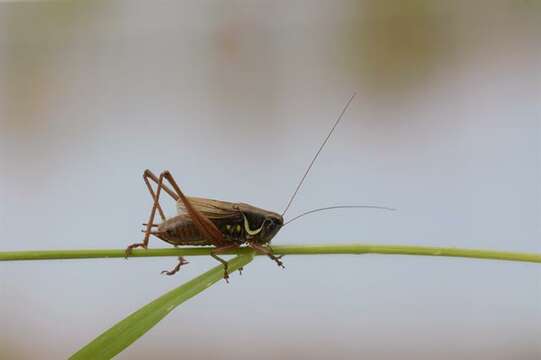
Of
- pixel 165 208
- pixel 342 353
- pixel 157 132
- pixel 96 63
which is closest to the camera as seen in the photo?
pixel 165 208

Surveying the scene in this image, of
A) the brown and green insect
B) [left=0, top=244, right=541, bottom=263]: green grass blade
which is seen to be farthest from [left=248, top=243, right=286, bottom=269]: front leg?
[left=0, top=244, right=541, bottom=263]: green grass blade

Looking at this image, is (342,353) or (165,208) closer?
(165,208)

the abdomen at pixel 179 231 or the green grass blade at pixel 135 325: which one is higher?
the abdomen at pixel 179 231

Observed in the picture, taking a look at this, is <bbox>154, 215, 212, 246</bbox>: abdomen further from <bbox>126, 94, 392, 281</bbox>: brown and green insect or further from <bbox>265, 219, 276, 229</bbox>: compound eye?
<bbox>265, 219, 276, 229</bbox>: compound eye

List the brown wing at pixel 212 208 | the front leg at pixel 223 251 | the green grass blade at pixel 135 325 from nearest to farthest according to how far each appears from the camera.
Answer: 1. the green grass blade at pixel 135 325
2. the front leg at pixel 223 251
3. the brown wing at pixel 212 208

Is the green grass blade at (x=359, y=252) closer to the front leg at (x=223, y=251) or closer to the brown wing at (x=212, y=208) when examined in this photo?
the front leg at (x=223, y=251)

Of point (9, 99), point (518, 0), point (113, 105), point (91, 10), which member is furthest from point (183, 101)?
point (518, 0)

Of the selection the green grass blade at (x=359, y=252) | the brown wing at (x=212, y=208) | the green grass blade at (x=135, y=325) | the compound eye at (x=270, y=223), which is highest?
the brown wing at (x=212, y=208)

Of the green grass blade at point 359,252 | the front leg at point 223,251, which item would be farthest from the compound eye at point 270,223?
the green grass blade at point 359,252

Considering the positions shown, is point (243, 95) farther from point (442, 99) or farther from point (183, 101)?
point (442, 99)
